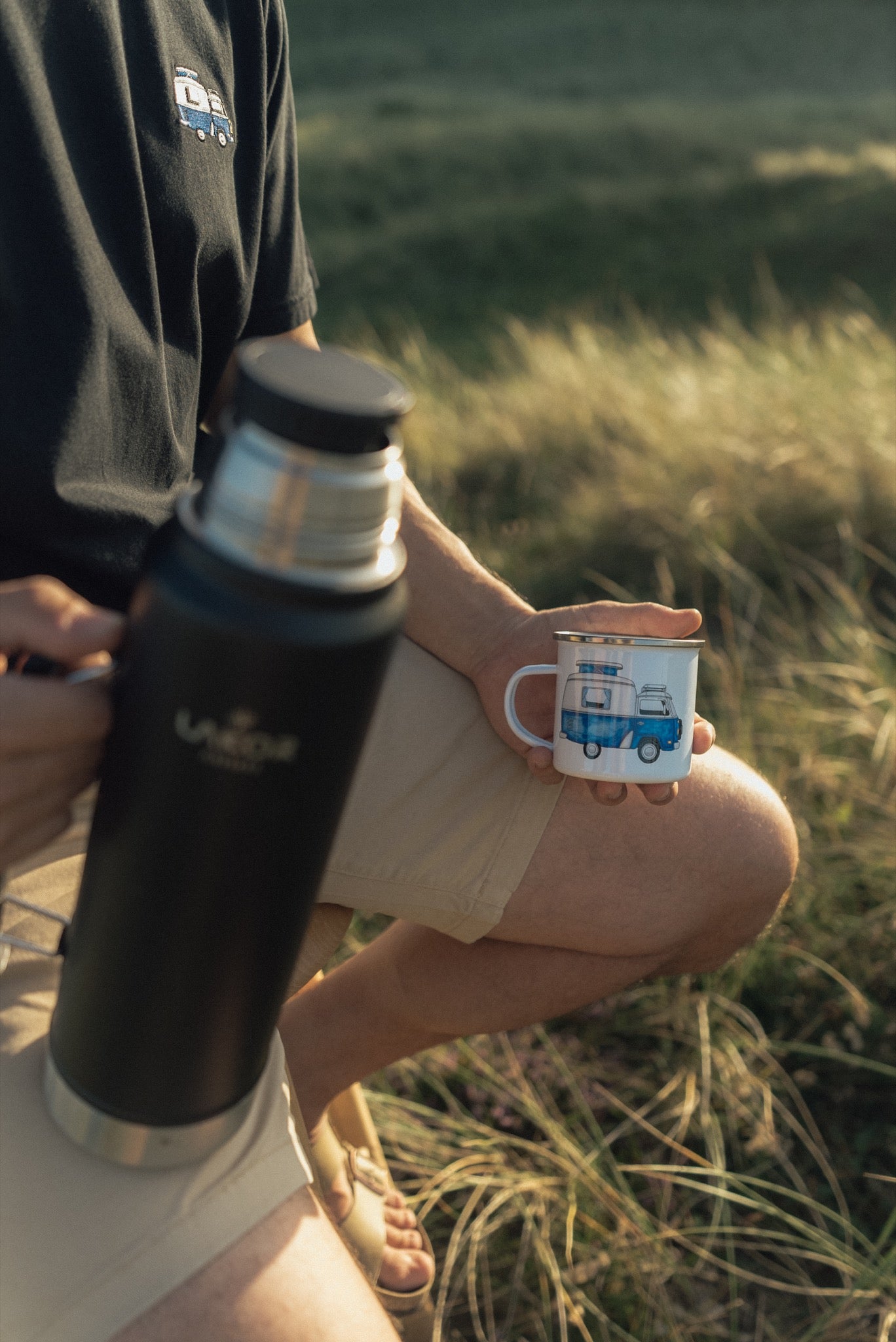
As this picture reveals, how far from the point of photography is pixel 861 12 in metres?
41.4

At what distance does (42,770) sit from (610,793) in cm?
74

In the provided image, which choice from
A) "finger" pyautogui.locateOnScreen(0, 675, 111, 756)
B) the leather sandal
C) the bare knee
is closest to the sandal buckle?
the leather sandal

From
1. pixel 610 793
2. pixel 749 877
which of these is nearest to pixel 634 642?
pixel 610 793

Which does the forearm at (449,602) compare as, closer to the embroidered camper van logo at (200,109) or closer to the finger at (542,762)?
the finger at (542,762)

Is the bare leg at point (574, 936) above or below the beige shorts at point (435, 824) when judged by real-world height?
below

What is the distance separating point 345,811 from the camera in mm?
1222

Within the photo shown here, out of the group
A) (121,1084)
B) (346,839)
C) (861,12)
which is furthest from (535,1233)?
(861,12)

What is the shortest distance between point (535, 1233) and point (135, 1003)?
46.2 inches

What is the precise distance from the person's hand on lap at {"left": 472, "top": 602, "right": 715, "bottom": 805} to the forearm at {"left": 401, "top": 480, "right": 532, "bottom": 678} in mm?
23

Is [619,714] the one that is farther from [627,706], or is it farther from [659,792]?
[659,792]

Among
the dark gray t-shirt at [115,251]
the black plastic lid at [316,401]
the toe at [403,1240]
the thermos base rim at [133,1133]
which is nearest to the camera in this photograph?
the black plastic lid at [316,401]

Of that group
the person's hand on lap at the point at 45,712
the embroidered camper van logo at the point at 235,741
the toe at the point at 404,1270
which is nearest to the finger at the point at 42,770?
the person's hand on lap at the point at 45,712

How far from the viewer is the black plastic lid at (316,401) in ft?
2.10

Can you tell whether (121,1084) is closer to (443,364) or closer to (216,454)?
(216,454)
